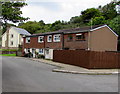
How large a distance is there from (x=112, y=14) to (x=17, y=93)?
55.1 metres

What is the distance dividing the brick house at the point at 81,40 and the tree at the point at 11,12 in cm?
1532

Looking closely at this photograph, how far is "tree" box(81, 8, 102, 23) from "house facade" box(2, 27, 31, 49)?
997 inches

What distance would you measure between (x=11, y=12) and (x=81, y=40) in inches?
658

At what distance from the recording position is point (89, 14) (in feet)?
202

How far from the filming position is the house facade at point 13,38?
2106 inches

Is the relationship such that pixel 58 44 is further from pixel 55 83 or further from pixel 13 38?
pixel 13 38

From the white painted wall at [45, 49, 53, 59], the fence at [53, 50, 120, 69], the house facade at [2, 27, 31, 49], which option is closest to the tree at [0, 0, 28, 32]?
the fence at [53, 50, 120, 69]

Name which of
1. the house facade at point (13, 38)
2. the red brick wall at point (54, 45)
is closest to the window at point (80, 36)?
the red brick wall at point (54, 45)

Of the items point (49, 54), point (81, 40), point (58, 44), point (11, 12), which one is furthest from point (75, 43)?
point (11, 12)

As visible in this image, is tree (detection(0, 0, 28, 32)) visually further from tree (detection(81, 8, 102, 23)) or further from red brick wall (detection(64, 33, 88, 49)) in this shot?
tree (detection(81, 8, 102, 23))

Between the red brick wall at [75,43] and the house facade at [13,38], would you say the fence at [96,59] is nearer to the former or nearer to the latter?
the red brick wall at [75,43]

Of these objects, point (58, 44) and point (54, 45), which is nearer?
point (58, 44)

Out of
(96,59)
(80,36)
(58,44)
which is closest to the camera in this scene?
(96,59)

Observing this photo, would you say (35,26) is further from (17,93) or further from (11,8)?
(17,93)
